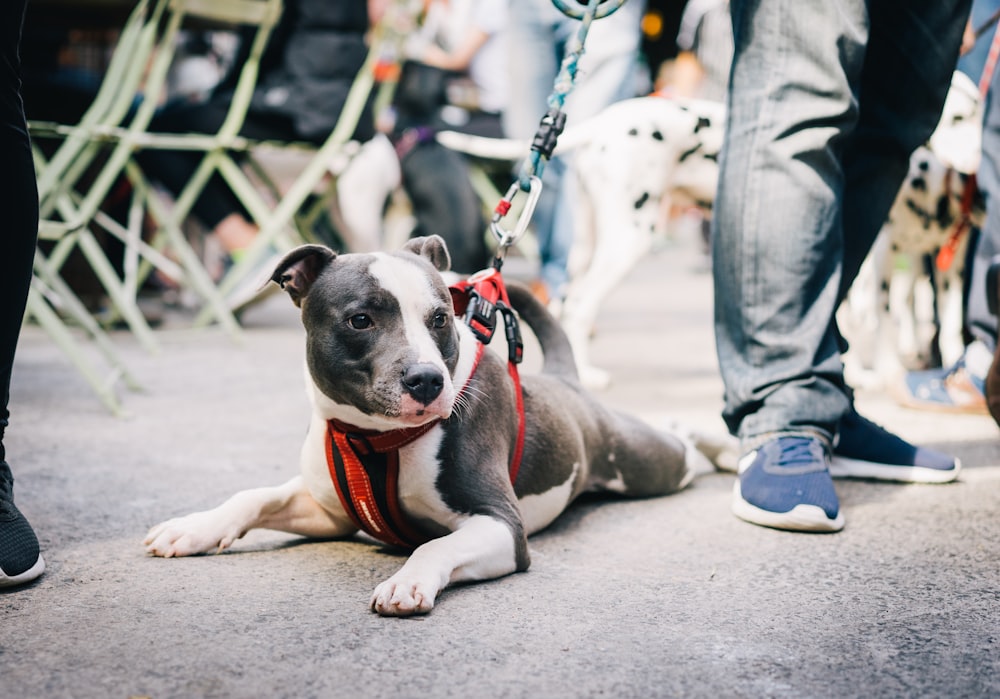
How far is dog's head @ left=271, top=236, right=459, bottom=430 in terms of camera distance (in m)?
1.86

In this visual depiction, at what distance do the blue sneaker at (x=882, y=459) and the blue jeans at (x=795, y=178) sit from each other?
7.2 inches

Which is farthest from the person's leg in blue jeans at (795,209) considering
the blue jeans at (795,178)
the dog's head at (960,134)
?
the dog's head at (960,134)

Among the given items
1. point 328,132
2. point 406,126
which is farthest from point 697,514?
point 406,126

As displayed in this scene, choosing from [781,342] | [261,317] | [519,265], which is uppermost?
[781,342]

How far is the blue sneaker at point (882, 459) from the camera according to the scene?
109 inches

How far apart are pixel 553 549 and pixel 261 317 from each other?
4555 millimetres

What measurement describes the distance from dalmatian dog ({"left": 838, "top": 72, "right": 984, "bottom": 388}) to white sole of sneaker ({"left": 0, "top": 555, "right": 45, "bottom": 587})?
324cm

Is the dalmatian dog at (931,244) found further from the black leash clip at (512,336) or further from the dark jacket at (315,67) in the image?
the dark jacket at (315,67)

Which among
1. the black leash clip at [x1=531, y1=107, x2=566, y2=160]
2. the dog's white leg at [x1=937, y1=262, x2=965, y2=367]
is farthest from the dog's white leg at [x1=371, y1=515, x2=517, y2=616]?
the dog's white leg at [x1=937, y1=262, x2=965, y2=367]

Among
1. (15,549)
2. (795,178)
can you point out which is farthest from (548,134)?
(15,549)

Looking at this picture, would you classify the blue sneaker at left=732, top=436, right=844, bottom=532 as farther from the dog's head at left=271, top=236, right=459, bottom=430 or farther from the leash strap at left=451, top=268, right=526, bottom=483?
the dog's head at left=271, top=236, right=459, bottom=430

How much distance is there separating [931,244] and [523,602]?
3.32 m

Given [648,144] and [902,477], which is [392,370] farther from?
[648,144]

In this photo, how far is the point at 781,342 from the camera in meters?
2.52
